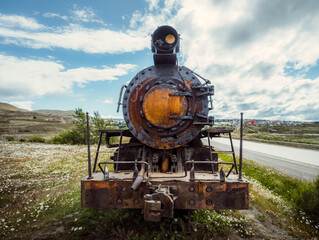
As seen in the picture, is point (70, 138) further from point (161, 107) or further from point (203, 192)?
point (203, 192)

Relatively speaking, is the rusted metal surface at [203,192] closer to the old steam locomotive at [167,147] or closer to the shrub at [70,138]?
the old steam locomotive at [167,147]

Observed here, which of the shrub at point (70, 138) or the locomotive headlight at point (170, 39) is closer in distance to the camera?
the locomotive headlight at point (170, 39)

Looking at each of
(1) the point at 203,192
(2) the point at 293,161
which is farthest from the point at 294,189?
(2) the point at 293,161

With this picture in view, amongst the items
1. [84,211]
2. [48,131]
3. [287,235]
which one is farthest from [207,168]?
A: [48,131]

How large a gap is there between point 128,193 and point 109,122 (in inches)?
835

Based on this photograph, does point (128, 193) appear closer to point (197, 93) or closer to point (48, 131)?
point (197, 93)

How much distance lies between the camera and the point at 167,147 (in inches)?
155

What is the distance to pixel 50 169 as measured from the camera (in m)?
8.81

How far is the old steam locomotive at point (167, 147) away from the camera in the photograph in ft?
9.87

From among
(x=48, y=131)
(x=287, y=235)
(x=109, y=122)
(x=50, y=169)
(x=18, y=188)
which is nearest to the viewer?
(x=287, y=235)

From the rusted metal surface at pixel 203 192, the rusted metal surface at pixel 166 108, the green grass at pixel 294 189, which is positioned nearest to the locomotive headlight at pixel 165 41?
the rusted metal surface at pixel 166 108

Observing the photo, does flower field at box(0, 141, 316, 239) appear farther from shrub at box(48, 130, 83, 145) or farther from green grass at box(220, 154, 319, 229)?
shrub at box(48, 130, 83, 145)

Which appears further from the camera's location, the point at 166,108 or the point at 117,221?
the point at 117,221

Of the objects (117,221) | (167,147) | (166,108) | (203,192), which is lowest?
(117,221)
